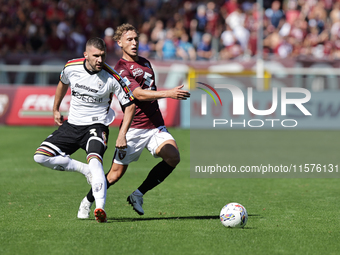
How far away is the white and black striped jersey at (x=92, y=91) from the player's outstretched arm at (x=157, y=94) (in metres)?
0.18

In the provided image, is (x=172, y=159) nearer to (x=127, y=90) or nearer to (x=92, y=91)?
(x=127, y=90)

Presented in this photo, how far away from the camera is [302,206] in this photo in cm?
739

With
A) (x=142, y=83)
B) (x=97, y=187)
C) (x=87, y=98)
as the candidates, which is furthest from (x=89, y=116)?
(x=97, y=187)

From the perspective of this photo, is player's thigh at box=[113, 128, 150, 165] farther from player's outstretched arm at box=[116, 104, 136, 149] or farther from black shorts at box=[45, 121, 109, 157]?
player's outstretched arm at box=[116, 104, 136, 149]

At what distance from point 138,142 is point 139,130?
0.50ft

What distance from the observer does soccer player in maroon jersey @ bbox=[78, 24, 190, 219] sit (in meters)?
6.71

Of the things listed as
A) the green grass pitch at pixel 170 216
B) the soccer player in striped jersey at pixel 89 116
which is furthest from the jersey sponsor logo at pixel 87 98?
the green grass pitch at pixel 170 216

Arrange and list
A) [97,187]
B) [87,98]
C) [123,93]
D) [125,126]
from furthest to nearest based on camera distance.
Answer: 1. [87,98]
2. [123,93]
3. [125,126]
4. [97,187]

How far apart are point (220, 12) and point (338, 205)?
16567 mm

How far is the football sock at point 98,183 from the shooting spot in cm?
599

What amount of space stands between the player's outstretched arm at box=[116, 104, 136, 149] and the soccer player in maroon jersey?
288mm

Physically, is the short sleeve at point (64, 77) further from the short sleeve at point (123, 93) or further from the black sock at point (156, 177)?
the black sock at point (156, 177)

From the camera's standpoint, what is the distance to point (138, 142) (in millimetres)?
6895

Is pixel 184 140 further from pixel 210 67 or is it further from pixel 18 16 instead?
pixel 18 16
